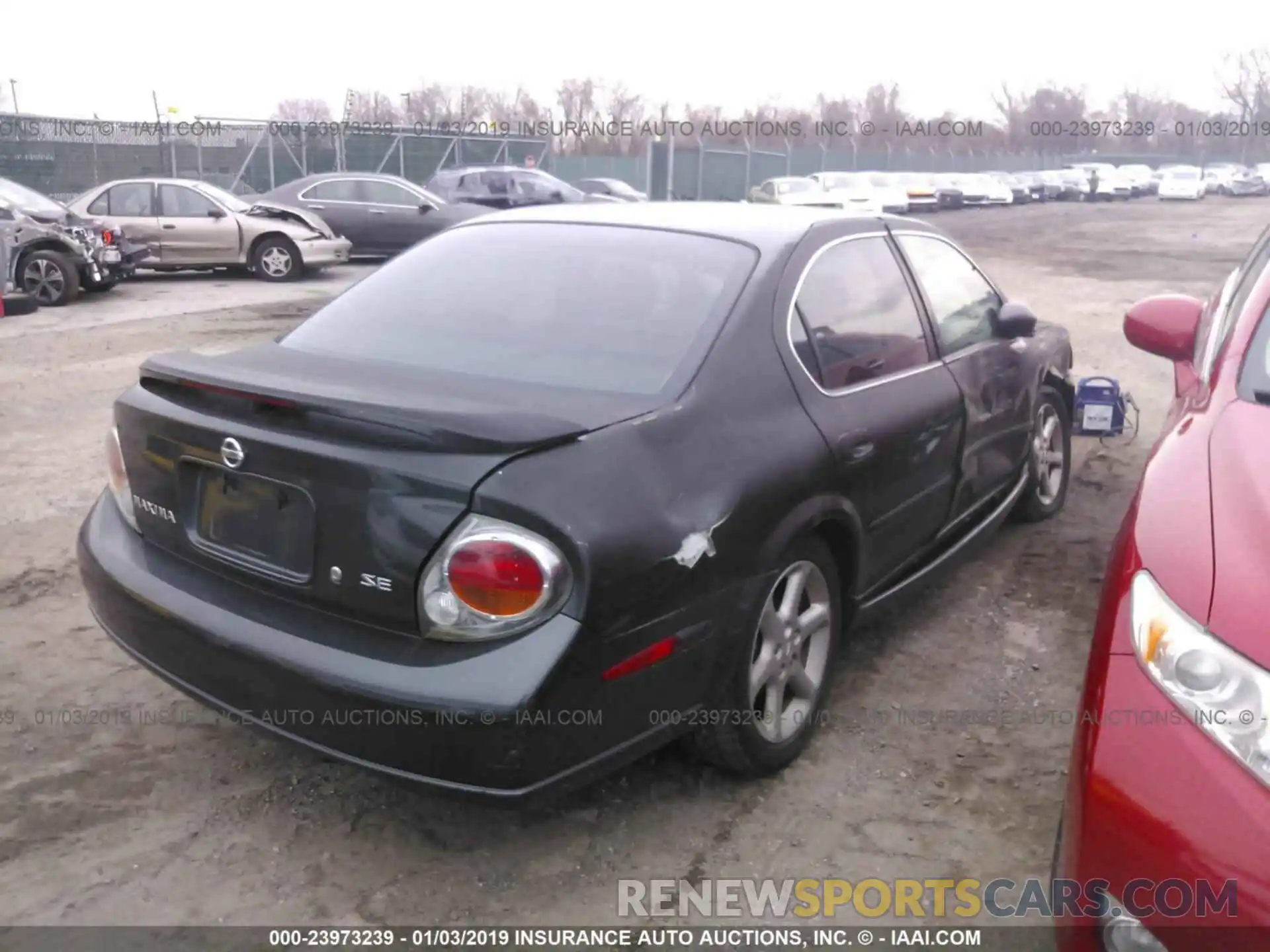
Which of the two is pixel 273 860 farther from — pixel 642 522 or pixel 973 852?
pixel 973 852

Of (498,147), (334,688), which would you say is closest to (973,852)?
(334,688)

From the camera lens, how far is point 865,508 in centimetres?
332

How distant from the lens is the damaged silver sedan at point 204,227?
14.6 metres

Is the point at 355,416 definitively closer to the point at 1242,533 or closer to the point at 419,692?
the point at 419,692

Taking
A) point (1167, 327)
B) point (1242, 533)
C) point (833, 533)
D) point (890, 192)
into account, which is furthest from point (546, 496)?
point (890, 192)

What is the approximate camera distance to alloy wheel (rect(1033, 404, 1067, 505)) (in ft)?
16.5

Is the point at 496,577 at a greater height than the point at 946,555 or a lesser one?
greater

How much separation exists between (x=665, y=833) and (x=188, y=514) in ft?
4.85

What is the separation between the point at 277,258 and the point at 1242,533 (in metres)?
14.4

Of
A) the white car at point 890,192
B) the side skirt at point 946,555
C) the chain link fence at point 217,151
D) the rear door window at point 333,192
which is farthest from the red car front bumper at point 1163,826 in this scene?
the white car at point 890,192

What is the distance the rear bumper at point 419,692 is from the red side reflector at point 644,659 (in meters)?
0.02

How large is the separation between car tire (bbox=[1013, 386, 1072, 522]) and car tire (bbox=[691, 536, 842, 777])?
6.69 feet

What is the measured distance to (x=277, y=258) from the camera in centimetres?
1493
